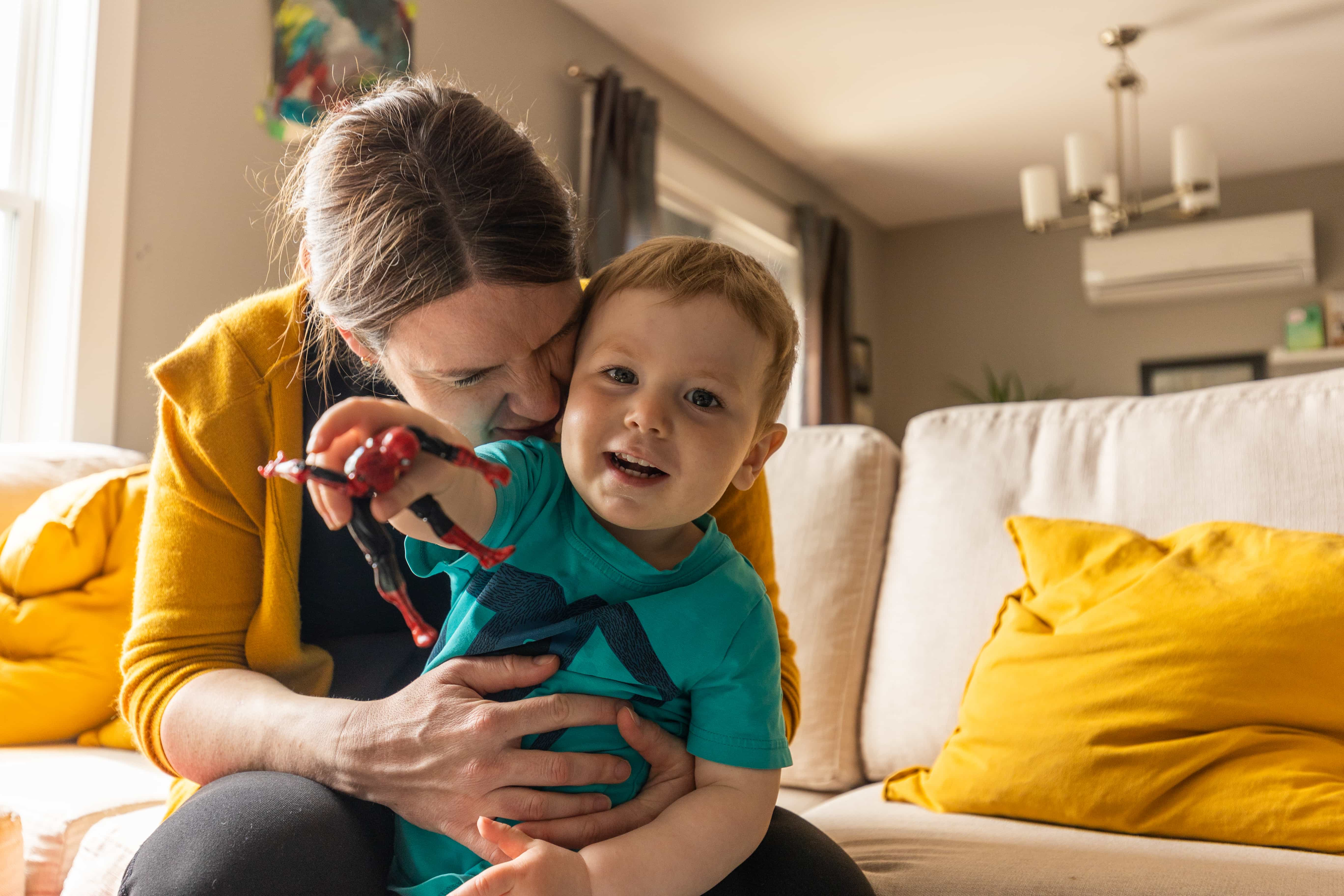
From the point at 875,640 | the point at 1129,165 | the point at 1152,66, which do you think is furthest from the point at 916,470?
the point at 1129,165

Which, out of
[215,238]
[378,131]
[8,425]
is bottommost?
[8,425]

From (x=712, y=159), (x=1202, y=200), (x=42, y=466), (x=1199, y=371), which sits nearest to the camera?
(x=42, y=466)

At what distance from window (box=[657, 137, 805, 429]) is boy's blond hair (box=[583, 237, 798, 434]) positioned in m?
3.01

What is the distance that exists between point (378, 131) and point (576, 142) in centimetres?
296

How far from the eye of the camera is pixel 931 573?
1.54 meters

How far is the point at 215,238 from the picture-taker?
98.5 inches

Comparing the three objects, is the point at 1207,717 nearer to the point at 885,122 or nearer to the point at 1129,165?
the point at 885,122

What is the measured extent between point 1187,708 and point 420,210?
3.10 feet

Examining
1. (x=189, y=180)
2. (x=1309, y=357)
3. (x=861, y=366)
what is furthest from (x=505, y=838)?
(x=1309, y=357)

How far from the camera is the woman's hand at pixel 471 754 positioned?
771 millimetres

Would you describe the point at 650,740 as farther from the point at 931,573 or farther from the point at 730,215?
the point at 730,215

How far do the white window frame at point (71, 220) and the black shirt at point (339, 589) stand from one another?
1513 mm

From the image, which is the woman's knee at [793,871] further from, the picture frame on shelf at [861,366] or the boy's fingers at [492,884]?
the picture frame on shelf at [861,366]

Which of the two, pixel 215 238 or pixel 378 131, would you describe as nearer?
pixel 378 131
